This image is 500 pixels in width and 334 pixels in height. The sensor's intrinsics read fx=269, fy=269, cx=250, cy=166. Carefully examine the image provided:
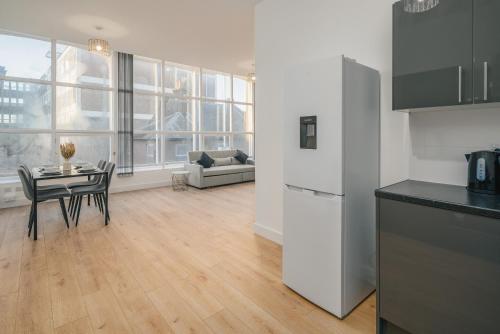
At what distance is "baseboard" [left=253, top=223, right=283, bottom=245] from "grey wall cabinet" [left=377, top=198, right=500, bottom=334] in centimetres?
155

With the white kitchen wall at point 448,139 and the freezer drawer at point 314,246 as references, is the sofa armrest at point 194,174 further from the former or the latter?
the white kitchen wall at point 448,139

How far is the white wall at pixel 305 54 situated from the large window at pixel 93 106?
4206 mm

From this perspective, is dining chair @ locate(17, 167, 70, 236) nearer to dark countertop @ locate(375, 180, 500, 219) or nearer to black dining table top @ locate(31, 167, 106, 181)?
black dining table top @ locate(31, 167, 106, 181)

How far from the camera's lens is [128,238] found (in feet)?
11.1

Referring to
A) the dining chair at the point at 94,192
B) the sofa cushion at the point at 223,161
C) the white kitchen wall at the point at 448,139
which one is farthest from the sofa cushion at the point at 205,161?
the white kitchen wall at the point at 448,139

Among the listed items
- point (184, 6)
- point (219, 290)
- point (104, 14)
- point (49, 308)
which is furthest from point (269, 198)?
point (104, 14)

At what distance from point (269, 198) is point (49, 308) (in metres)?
2.31

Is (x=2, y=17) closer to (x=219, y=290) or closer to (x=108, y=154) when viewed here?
(x=108, y=154)

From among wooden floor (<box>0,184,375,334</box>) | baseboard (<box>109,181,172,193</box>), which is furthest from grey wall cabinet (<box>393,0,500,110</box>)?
baseboard (<box>109,181,172,193</box>)

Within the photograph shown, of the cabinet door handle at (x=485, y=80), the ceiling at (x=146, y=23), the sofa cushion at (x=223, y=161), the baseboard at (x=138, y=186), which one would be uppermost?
the ceiling at (x=146, y=23)

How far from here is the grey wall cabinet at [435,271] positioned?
1.36 meters

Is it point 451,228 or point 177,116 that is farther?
point 177,116

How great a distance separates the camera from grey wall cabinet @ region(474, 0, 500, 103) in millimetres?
1431

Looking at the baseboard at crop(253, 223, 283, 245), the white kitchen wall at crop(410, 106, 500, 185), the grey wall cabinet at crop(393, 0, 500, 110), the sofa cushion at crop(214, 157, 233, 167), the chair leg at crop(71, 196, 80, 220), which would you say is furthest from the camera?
the sofa cushion at crop(214, 157, 233, 167)
